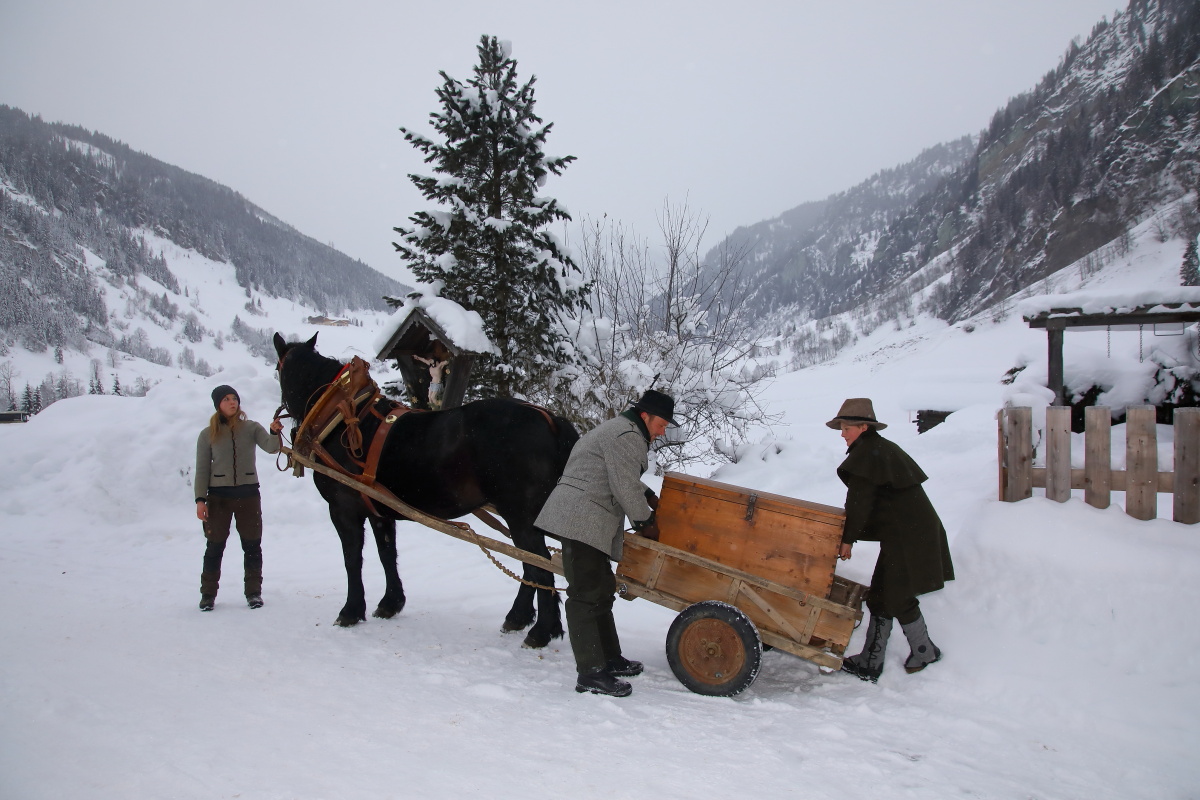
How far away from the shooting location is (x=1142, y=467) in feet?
13.0

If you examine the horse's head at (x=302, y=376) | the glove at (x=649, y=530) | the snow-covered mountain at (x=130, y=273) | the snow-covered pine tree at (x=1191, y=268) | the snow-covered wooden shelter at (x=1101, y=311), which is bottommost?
the glove at (x=649, y=530)

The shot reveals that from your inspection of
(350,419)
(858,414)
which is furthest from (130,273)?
(858,414)

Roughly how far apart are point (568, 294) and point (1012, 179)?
77.1m

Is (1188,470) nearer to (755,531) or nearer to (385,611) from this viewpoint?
(755,531)

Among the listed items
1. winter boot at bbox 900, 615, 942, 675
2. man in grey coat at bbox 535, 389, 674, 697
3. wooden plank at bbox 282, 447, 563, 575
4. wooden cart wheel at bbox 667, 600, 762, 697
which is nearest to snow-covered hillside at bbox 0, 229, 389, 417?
wooden plank at bbox 282, 447, 563, 575

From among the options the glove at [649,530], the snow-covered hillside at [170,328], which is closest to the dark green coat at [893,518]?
the glove at [649,530]

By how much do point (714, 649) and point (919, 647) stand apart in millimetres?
1304

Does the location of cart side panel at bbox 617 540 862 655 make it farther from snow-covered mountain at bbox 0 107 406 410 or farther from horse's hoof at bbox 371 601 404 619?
snow-covered mountain at bbox 0 107 406 410

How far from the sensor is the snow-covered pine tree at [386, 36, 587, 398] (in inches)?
329

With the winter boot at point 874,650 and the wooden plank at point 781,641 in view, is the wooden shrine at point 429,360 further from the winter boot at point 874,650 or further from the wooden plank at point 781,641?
the winter boot at point 874,650

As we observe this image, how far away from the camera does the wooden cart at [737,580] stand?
10.4 feet

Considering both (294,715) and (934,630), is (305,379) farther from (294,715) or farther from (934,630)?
(934,630)

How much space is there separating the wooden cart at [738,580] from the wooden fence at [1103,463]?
188cm

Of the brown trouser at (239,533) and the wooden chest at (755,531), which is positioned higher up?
the wooden chest at (755,531)
